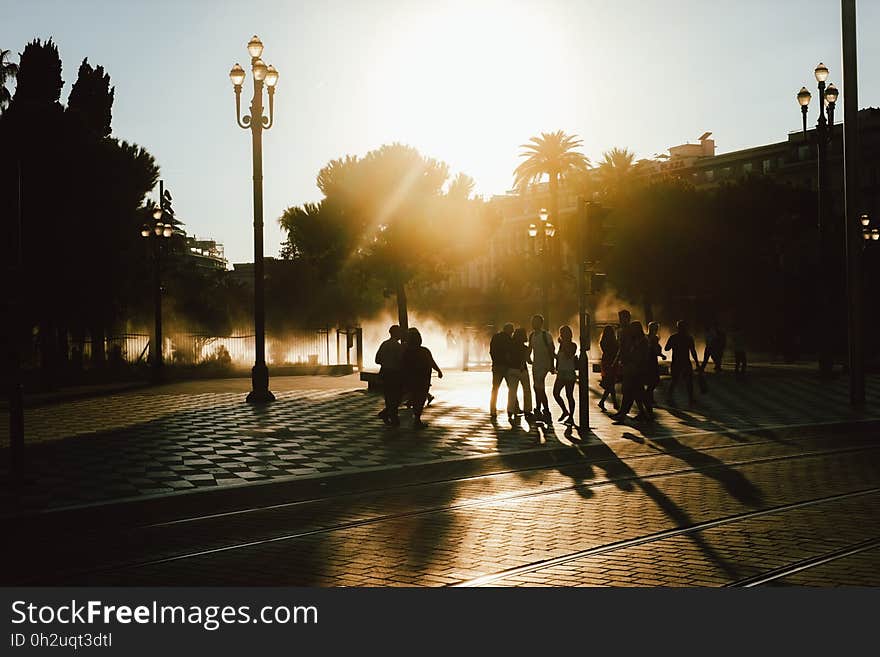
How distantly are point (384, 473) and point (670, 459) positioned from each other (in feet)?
12.3

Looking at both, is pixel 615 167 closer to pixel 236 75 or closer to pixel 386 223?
pixel 386 223

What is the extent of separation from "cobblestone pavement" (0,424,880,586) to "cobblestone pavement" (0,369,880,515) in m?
1.22

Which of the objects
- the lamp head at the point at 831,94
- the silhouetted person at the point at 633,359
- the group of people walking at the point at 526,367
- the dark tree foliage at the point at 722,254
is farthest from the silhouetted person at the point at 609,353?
the dark tree foliage at the point at 722,254

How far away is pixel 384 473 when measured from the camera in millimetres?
11742

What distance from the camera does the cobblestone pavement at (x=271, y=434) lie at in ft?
36.3

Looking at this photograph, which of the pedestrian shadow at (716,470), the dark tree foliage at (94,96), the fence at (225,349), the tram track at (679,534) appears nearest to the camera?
the tram track at (679,534)

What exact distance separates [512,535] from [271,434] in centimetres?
800

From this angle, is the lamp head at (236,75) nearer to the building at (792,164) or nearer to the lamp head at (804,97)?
the lamp head at (804,97)

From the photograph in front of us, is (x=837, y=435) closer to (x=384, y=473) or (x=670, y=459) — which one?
(x=670, y=459)

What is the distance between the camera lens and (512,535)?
8.16 metres

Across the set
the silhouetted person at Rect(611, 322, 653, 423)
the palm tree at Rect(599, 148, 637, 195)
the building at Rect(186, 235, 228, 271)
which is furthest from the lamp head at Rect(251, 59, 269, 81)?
the building at Rect(186, 235, 228, 271)

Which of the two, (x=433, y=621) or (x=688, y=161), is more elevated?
→ (x=688, y=161)

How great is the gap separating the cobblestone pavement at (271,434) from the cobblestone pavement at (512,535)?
3.99 feet

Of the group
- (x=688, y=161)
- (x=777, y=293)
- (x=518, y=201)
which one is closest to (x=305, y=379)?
(x=777, y=293)
